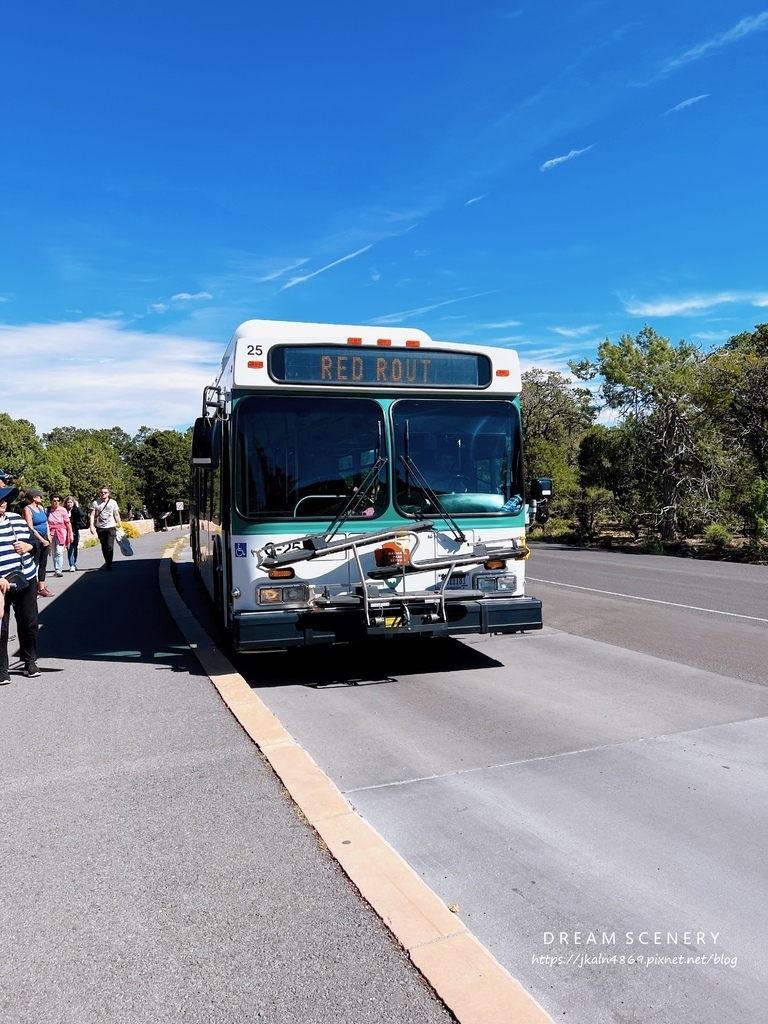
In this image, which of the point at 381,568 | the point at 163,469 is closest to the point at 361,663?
the point at 381,568

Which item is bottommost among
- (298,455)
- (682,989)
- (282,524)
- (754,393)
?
(682,989)

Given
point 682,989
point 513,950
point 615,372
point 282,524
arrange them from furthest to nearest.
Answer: point 615,372, point 282,524, point 513,950, point 682,989

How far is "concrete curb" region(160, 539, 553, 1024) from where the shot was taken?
2656 mm

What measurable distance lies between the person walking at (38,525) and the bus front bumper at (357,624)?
20.1 ft

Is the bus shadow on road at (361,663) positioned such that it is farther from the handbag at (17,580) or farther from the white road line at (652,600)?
the white road line at (652,600)

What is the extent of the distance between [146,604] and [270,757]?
8.33 metres

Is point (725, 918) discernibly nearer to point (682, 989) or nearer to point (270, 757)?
point (682, 989)

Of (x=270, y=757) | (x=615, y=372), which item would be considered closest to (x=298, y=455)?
(x=270, y=757)

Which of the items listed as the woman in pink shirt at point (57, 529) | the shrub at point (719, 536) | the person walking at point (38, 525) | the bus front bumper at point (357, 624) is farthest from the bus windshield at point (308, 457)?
the shrub at point (719, 536)

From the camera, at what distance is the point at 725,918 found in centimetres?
317

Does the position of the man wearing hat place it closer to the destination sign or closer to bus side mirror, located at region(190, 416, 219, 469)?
bus side mirror, located at region(190, 416, 219, 469)

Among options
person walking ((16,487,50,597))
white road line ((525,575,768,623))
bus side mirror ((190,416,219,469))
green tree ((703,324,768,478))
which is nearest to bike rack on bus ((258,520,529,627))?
bus side mirror ((190,416,219,469))

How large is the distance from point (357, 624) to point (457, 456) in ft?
6.19

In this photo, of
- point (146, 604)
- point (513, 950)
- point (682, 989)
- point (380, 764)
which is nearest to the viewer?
point (682, 989)
